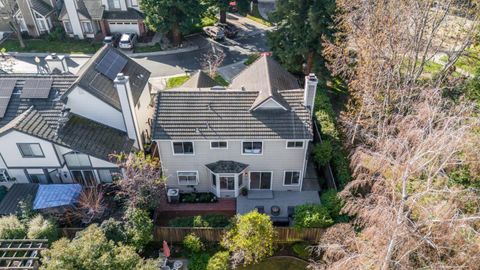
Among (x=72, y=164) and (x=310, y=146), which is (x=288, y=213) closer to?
(x=310, y=146)

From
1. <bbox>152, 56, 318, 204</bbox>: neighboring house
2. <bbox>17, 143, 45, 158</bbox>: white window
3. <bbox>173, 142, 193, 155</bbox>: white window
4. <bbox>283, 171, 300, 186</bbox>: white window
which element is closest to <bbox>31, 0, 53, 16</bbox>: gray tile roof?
<bbox>17, 143, 45, 158</bbox>: white window

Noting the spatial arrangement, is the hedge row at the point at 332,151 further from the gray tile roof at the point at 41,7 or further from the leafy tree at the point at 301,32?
the gray tile roof at the point at 41,7

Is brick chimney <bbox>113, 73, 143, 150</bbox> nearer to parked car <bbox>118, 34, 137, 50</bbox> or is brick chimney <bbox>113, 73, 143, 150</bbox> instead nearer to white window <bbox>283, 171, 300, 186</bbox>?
white window <bbox>283, 171, 300, 186</bbox>

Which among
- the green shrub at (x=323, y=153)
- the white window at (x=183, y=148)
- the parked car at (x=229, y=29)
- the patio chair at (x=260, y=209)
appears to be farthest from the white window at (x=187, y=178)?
the parked car at (x=229, y=29)

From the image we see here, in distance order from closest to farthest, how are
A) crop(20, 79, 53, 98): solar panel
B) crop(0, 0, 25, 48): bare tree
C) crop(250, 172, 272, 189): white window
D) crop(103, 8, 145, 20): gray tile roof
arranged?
crop(20, 79, 53, 98): solar panel < crop(250, 172, 272, 189): white window < crop(0, 0, 25, 48): bare tree < crop(103, 8, 145, 20): gray tile roof

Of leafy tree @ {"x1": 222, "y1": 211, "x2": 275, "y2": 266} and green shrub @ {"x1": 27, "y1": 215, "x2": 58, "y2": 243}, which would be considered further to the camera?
green shrub @ {"x1": 27, "y1": 215, "x2": 58, "y2": 243}

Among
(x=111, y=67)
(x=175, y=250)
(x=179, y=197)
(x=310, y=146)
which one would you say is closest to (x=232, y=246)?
(x=175, y=250)
